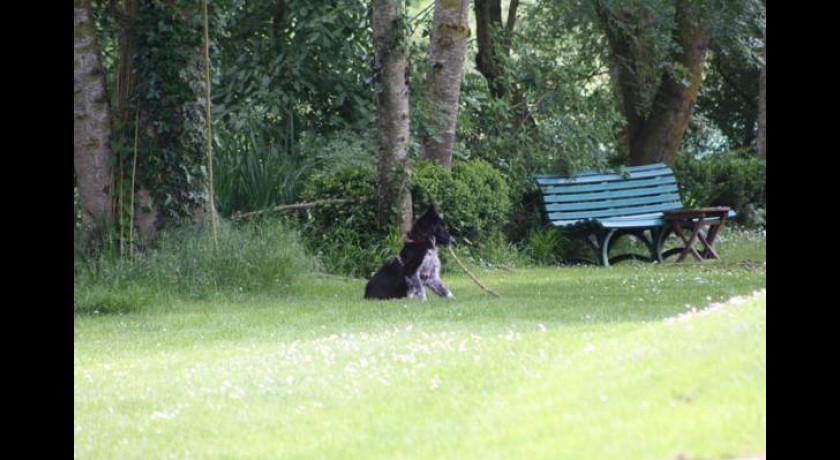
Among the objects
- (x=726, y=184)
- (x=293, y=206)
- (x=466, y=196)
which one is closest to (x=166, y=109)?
(x=293, y=206)

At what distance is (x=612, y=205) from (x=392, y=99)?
14.7 feet

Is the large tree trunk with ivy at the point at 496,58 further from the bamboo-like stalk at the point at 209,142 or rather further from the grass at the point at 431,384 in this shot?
the grass at the point at 431,384

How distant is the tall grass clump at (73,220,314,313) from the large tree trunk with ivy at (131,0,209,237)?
40cm

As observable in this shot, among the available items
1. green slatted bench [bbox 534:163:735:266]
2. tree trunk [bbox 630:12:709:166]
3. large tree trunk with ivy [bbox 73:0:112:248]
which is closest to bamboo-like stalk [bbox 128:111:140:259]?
large tree trunk with ivy [bbox 73:0:112:248]

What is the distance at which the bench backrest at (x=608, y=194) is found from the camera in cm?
1727

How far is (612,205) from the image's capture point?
1759 centimetres

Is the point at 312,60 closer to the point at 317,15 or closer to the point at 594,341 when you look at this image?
the point at 317,15

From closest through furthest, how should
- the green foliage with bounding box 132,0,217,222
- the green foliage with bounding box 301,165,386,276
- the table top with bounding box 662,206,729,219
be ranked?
the green foliage with bounding box 132,0,217,222
the green foliage with bounding box 301,165,386,276
the table top with bounding box 662,206,729,219

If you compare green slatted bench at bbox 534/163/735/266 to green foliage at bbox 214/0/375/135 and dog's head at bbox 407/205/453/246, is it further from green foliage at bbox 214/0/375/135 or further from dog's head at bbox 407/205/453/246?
dog's head at bbox 407/205/453/246

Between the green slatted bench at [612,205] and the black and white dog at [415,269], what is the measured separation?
183 inches

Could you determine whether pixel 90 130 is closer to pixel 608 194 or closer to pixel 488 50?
pixel 488 50

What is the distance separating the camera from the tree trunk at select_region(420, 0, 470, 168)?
1599cm
